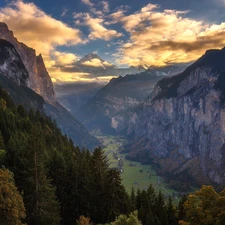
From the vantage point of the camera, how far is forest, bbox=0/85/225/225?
43781mm

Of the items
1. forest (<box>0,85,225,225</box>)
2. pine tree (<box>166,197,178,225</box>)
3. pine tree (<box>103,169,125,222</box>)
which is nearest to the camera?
forest (<box>0,85,225,225</box>)

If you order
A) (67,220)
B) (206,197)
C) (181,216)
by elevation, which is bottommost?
(181,216)

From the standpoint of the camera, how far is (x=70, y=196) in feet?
247

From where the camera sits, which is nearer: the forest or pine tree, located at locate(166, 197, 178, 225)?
the forest

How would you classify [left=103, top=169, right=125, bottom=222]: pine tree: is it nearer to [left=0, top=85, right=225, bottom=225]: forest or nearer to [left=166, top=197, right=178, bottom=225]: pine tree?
[left=0, top=85, right=225, bottom=225]: forest

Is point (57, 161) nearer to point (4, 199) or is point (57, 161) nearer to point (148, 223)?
point (148, 223)

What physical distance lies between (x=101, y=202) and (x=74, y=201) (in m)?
7.22

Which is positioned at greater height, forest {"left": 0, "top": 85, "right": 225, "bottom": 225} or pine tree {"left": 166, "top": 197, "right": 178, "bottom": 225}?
forest {"left": 0, "top": 85, "right": 225, "bottom": 225}

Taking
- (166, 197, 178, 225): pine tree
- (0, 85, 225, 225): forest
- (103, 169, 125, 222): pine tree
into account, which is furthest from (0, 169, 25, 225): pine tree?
(166, 197, 178, 225): pine tree

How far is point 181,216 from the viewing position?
102000 mm

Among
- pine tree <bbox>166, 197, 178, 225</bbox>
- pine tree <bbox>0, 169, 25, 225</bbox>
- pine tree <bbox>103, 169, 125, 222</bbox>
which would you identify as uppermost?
pine tree <bbox>0, 169, 25, 225</bbox>

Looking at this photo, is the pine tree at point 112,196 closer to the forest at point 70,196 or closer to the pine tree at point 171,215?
the forest at point 70,196

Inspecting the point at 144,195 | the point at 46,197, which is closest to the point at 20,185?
the point at 46,197

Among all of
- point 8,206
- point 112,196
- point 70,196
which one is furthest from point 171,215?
point 8,206
